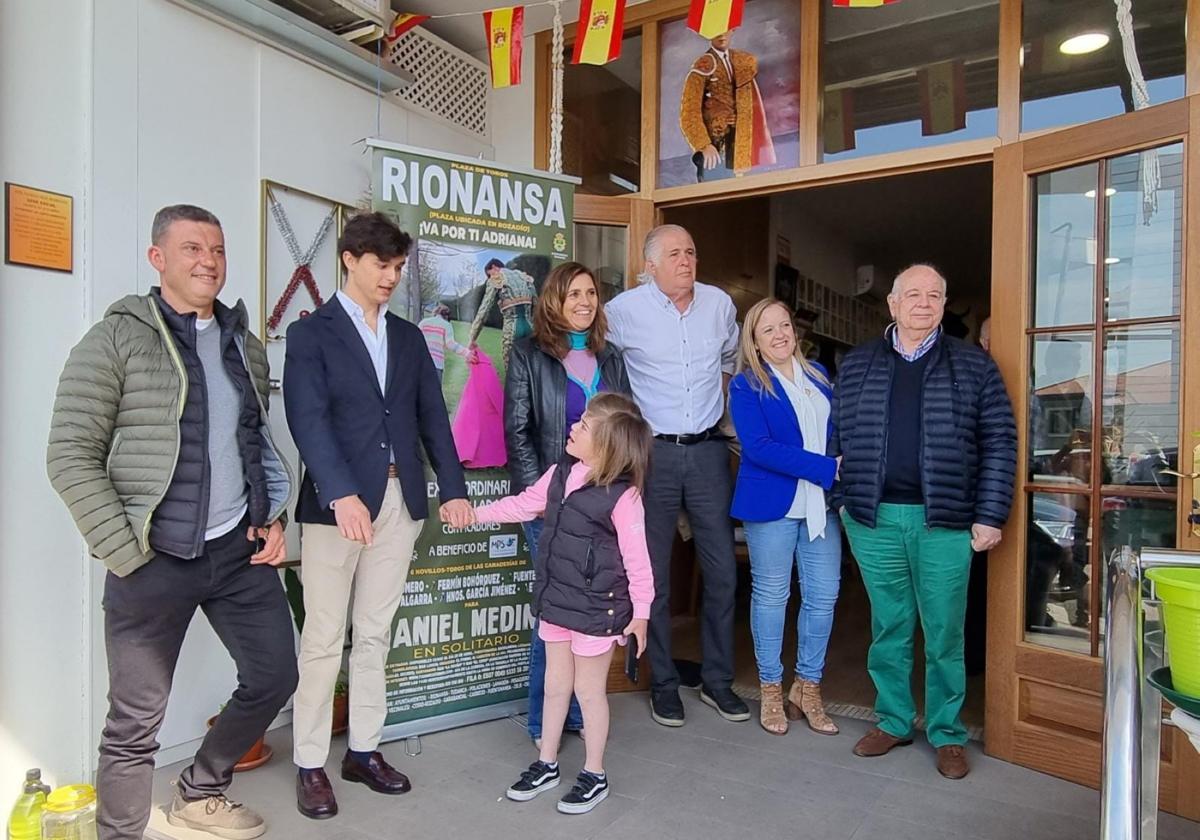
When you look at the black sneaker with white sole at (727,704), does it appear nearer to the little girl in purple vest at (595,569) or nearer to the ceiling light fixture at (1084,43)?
the little girl in purple vest at (595,569)

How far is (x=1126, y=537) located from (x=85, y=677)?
3.10 metres

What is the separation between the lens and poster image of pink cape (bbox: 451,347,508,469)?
9.75 ft

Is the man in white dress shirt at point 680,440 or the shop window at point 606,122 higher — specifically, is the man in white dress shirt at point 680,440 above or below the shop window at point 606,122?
below

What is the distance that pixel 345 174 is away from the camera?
3236 mm

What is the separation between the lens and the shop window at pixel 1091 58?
2494mm

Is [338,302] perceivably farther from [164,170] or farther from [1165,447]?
[1165,447]

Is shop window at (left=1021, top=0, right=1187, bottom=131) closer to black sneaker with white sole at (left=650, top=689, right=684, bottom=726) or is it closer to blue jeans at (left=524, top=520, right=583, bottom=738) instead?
blue jeans at (left=524, top=520, right=583, bottom=738)

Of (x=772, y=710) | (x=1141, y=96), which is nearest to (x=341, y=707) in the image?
(x=772, y=710)

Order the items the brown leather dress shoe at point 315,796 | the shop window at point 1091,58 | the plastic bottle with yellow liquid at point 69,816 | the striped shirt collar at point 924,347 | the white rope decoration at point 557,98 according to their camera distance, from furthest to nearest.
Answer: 1. the white rope decoration at point 557,98
2. the striped shirt collar at point 924,347
3. the shop window at point 1091,58
4. the brown leather dress shoe at point 315,796
5. the plastic bottle with yellow liquid at point 69,816

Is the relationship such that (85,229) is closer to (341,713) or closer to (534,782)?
(341,713)

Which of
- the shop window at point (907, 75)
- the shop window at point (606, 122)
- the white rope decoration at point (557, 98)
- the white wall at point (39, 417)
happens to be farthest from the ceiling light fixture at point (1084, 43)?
the white wall at point (39, 417)

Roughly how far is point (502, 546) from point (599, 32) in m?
2.00

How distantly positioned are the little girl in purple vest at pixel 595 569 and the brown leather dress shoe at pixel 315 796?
502 millimetres

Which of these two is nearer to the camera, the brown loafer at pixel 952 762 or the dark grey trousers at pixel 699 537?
the brown loafer at pixel 952 762
